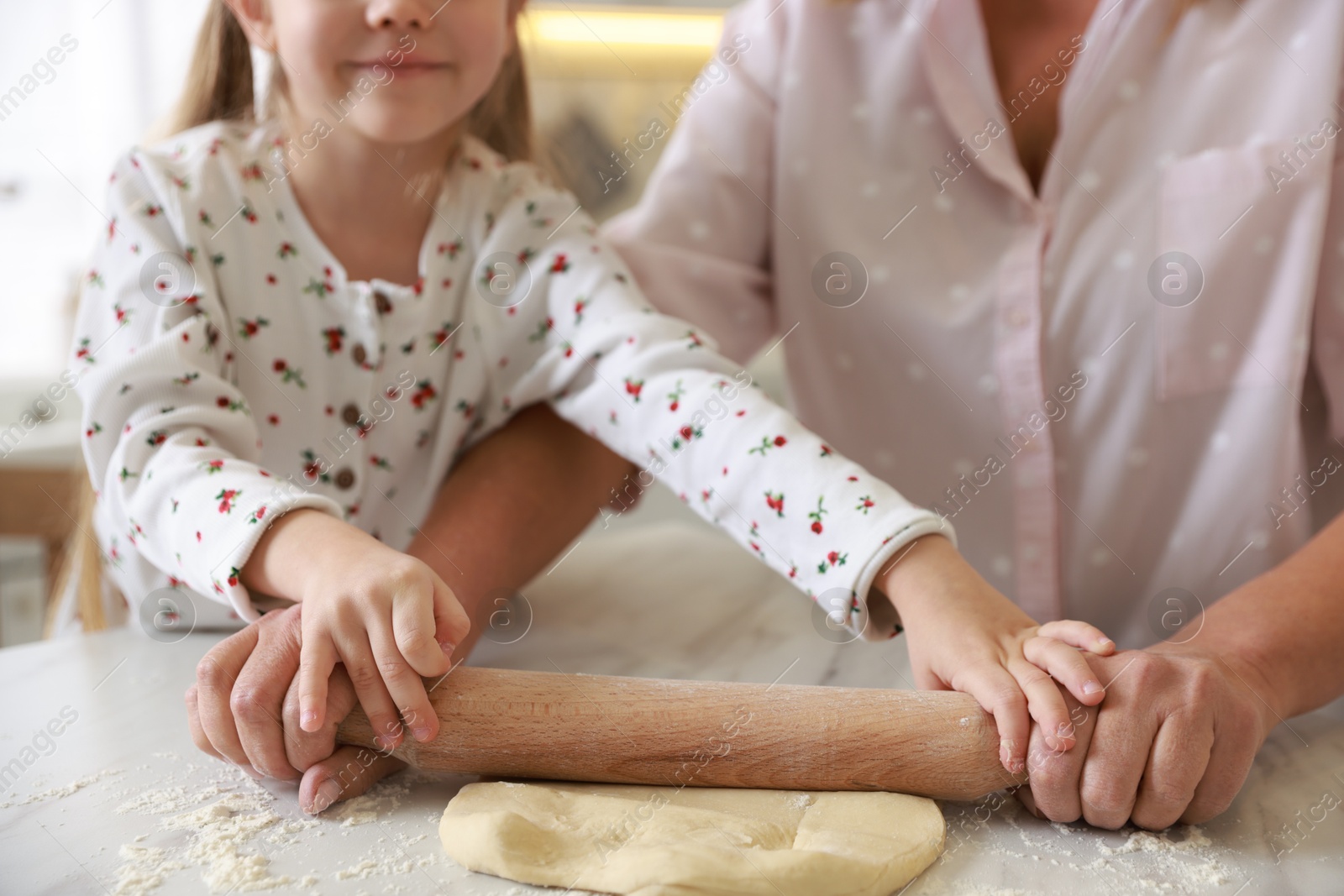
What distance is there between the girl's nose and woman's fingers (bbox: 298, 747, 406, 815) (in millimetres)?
469

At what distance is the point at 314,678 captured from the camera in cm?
51

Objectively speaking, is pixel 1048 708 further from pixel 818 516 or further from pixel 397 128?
pixel 397 128

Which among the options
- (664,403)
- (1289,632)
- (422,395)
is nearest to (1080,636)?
(1289,632)

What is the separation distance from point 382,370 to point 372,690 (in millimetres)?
351

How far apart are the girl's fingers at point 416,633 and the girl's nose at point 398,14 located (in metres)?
0.40

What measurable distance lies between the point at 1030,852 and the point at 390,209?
0.67 metres

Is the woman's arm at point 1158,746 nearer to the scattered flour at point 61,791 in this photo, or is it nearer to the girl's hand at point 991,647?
the girl's hand at point 991,647

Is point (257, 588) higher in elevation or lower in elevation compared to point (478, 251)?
lower

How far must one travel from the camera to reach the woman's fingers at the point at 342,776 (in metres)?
0.51

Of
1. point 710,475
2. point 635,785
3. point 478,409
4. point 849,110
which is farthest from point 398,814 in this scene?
point 849,110

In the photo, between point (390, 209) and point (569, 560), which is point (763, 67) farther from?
point (569, 560)

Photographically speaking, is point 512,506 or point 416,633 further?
point 512,506

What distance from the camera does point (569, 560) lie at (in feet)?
3.23

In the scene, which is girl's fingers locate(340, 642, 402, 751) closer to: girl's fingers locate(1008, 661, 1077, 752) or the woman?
girl's fingers locate(1008, 661, 1077, 752)
